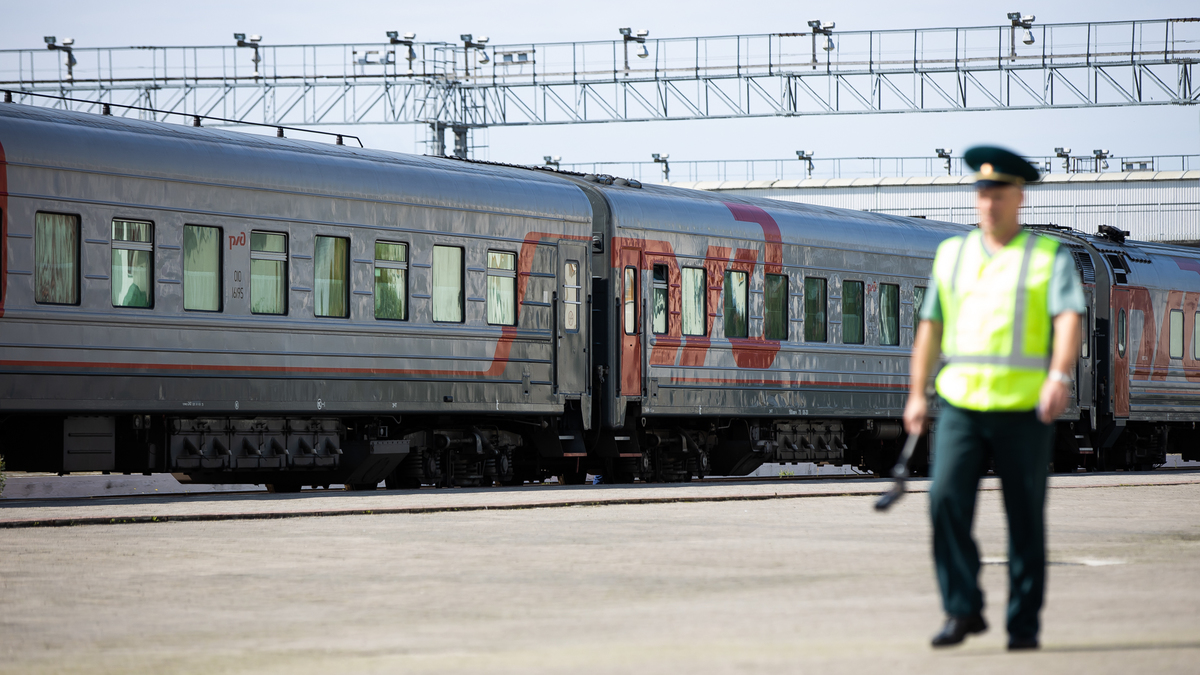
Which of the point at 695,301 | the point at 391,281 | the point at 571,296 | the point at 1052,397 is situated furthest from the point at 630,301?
the point at 1052,397

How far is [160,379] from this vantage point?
53.0 feet

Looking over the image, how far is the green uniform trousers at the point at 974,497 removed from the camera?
6.29 meters

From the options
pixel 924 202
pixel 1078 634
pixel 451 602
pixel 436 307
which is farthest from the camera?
pixel 924 202

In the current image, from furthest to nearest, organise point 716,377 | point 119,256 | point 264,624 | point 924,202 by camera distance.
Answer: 1. point 924,202
2. point 716,377
3. point 119,256
4. point 264,624

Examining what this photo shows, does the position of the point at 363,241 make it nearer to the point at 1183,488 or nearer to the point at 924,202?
the point at 1183,488

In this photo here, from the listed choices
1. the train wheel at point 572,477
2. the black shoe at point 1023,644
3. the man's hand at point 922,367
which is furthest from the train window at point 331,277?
the black shoe at point 1023,644

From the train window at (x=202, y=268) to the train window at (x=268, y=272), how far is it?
0.37m

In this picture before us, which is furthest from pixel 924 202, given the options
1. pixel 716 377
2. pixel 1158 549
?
pixel 1158 549

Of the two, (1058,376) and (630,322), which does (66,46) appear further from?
(1058,376)

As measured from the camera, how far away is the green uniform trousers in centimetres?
629

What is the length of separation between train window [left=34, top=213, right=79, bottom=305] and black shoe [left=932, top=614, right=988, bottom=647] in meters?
11.0

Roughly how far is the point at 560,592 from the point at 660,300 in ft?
41.0

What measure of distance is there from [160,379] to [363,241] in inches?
108

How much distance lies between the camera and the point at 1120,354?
2805 centimetres
